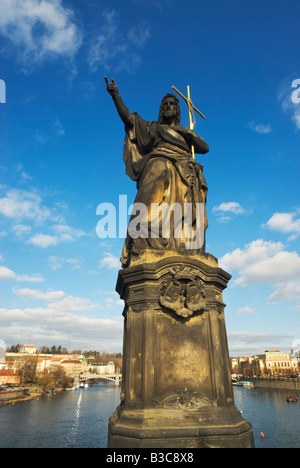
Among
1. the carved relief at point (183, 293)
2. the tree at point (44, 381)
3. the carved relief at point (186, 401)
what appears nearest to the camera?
the carved relief at point (186, 401)

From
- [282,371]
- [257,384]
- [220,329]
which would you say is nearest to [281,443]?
[220,329]

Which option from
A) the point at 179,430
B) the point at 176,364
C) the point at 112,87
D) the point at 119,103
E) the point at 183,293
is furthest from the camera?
the point at 119,103

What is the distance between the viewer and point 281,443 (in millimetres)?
32938

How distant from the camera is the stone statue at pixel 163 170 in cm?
612

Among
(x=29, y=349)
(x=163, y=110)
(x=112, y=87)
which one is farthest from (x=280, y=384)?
(x=29, y=349)

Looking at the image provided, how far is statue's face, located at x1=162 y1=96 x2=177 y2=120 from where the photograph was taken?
7527 mm

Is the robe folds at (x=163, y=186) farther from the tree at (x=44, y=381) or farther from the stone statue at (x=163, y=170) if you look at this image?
the tree at (x=44, y=381)

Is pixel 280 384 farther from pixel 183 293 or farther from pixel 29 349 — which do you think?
pixel 29 349

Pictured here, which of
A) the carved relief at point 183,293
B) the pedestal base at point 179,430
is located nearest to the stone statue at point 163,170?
the carved relief at point 183,293

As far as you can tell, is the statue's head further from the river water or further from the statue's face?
the river water

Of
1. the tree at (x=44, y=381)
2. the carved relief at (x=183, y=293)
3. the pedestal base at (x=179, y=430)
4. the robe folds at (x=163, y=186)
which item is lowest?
the tree at (x=44, y=381)

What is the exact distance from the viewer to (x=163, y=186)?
253 inches

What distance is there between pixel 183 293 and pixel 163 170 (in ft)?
8.56

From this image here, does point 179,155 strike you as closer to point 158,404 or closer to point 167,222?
point 167,222
